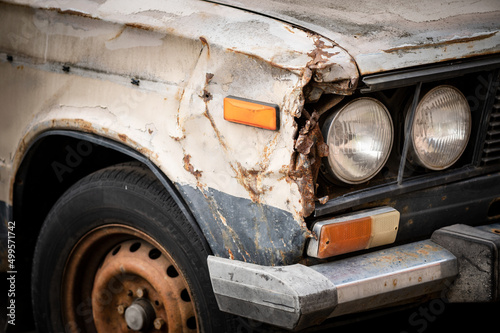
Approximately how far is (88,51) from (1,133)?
61 cm

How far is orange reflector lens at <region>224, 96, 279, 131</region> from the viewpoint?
194 centimetres

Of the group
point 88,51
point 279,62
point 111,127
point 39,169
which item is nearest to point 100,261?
point 39,169

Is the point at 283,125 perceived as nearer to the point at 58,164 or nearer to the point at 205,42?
the point at 205,42

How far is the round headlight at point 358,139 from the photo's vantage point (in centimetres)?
202

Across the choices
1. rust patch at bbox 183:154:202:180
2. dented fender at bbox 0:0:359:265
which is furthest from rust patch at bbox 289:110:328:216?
rust patch at bbox 183:154:202:180

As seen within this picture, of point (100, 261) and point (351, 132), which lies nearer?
point (351, 132)

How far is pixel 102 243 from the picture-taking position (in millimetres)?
2598

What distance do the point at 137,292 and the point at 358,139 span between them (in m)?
1.01

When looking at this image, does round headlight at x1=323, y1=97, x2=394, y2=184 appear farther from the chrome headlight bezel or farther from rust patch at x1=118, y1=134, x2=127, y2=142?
rust patch at x1=118, y1=134, x2=127, y2=142

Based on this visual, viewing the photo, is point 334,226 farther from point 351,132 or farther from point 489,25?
point 489,25

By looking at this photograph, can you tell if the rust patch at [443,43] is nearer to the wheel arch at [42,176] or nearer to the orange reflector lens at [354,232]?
the orange reflector lens at [354,232]

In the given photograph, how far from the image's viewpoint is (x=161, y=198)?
228cm

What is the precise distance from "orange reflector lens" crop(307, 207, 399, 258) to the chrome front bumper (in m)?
0.04

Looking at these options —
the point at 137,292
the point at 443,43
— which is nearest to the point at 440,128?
the point at 443,43
